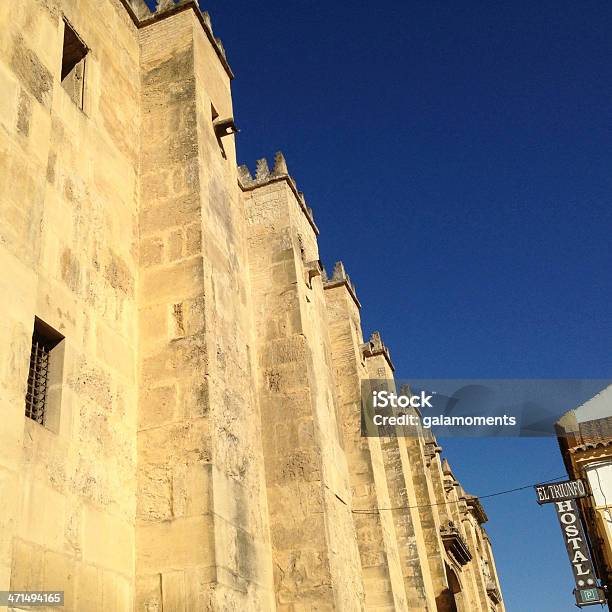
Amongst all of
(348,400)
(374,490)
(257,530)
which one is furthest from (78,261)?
(348,400)

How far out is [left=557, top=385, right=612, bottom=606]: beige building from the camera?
17078 millimetres

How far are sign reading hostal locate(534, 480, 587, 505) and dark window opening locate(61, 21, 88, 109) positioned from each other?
13301mm

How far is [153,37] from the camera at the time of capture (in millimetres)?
9133

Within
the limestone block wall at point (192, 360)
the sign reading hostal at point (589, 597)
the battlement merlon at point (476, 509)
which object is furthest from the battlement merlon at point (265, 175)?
the battlement merlon at point (476, 509)

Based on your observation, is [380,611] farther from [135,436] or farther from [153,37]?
[153,37]

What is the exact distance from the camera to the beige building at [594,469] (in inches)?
672

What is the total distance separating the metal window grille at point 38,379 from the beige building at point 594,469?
14351 mm

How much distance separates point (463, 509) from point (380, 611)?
20470 millimetres

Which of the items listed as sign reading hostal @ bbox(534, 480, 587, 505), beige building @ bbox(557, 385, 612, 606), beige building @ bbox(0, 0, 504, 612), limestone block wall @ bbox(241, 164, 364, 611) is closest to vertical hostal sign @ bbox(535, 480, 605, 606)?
sign reading hostal @ bbox(534, 480, 587, 505)

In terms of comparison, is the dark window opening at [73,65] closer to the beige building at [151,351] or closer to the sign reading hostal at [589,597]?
the beige building at [151,351]

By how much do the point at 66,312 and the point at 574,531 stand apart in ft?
46.0

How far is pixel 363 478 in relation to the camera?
12.0m

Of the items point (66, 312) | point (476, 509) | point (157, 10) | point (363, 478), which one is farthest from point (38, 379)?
point (476, 509)

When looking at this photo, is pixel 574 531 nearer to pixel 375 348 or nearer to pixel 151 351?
pixel 375 348
